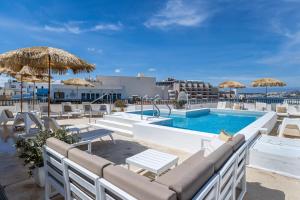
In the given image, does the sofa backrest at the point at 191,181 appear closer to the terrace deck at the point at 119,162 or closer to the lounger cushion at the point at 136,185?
the lounger cushion at the point at 136,185

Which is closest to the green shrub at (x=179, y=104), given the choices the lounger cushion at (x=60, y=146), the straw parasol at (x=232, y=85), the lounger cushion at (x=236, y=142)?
the straw parasol at (x=232, y=85)

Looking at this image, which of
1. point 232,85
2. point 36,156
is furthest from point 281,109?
point 36,156

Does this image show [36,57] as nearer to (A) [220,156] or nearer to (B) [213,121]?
(A) [220,156]

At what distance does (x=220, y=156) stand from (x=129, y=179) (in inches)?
41.6

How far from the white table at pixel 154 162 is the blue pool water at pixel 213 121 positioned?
543cm

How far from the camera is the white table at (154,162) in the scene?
2.67m

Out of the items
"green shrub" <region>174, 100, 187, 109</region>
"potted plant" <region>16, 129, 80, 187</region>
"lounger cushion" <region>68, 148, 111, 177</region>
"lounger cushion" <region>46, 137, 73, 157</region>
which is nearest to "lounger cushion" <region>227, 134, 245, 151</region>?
"lounger cushion" <region>68, 148, 111, 177</region>

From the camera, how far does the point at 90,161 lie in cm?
162

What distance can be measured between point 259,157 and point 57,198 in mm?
3859

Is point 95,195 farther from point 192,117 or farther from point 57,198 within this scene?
point 192,117

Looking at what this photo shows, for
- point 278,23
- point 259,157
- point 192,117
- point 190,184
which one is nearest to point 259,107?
point 192,117

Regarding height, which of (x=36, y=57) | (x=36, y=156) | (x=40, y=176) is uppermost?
(x=36, y=57)

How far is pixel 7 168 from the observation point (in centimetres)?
352

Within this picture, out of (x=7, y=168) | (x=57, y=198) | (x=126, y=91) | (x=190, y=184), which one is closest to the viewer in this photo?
(x=190, y=184)
